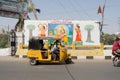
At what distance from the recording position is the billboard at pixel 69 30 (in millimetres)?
32312

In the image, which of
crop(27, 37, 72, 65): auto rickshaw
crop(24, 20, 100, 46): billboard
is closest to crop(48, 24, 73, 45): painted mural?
crop(24, 20, 100, 46): billboard

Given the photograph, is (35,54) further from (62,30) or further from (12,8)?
(12,8)

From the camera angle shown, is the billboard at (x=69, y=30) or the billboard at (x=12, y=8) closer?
the billboard at (x=69, y=30)

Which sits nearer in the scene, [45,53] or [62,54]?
[62,54]

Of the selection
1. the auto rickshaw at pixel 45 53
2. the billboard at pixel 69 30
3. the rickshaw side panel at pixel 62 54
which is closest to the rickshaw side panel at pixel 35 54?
the auto rickshaw at pixel 45 53

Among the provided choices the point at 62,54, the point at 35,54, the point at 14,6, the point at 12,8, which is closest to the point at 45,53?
the point at 35,54

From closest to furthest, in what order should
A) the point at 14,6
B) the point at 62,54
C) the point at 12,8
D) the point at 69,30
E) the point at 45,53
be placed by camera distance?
1. the point at 62,54
2. the point at 45,53
3. the point at 69,30
4. the point at 12,8
5. the point at 14,6

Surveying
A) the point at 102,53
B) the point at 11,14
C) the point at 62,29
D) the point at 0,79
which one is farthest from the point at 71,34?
the point at 11,14

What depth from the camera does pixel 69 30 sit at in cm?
3253

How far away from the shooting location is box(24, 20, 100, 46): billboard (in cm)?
3231

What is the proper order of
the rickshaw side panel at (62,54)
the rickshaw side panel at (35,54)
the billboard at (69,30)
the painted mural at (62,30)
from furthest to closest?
the painted mural at (62,30)
the billboard at (69,30)
the rickshaw side panel at (35,54)
the rickshaw side panel at (62,54)

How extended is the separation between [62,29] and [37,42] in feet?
46.3

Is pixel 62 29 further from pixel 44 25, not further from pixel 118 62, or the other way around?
pixel 118 62

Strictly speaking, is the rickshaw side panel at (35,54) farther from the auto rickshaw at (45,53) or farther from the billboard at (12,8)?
the billboard at (12,8)
